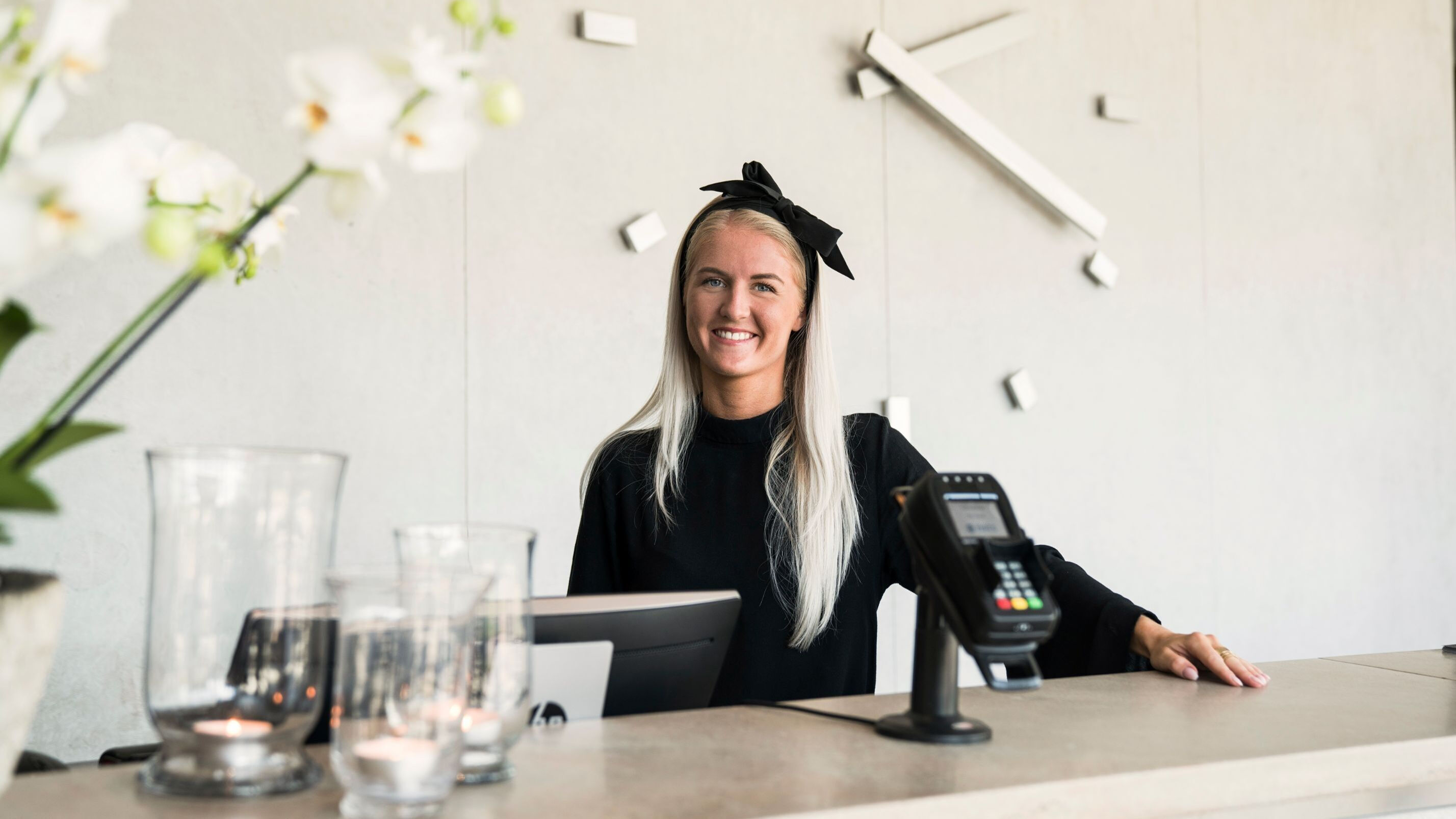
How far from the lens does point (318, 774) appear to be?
3.19 feet

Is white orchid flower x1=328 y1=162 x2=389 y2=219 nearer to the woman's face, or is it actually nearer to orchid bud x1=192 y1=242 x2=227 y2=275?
orchid bud x1=192 y1=242 x2=227 y2=275

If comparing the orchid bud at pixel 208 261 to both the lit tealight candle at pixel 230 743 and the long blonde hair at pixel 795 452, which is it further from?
the long blonde hair at pixel 795 452

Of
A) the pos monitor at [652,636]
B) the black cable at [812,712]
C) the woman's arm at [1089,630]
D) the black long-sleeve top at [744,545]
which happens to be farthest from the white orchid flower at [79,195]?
the black long-sleeve top at [744,545]

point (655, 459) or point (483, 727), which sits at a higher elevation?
point (655, 459)

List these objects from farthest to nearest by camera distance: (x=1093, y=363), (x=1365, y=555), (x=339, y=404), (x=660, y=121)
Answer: (x=1365, y=555)
(x=1093, y=363)
(x=660, y=121)
(x=339, y=404)

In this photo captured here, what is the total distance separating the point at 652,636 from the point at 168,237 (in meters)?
0.75

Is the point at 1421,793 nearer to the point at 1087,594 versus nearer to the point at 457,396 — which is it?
the point at 1087,594

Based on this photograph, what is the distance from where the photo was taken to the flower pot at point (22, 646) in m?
0.75

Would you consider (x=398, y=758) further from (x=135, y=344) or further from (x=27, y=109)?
(x=27, y=109)

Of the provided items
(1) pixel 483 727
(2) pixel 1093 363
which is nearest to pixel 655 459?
(1) pixel 483 727

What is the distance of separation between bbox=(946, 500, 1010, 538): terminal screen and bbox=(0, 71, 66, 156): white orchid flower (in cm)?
82

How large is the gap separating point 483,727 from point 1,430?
90.4 inches

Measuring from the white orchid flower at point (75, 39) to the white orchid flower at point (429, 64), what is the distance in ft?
0.49

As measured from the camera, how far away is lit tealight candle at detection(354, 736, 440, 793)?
844mm
